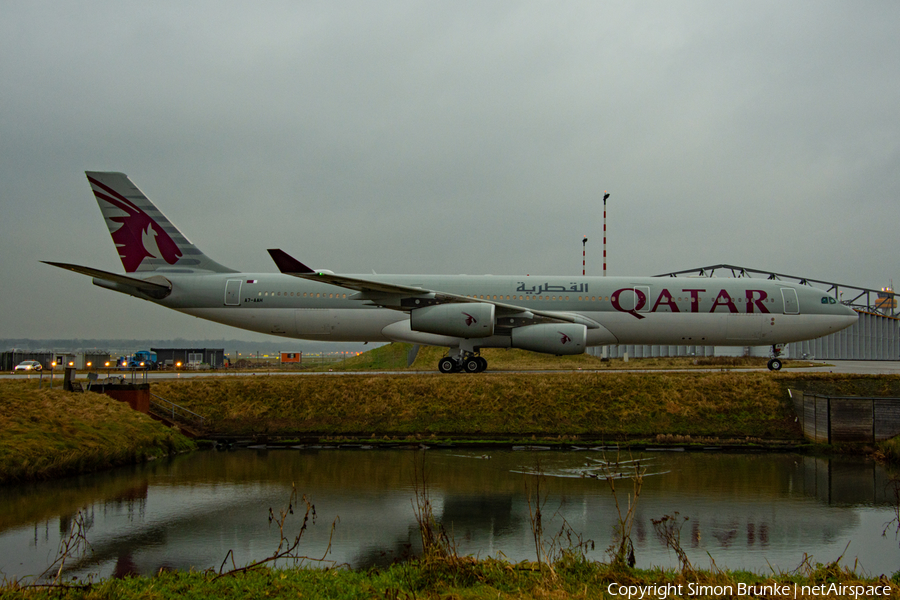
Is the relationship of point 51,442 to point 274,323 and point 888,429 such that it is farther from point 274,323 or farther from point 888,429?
point 888,429

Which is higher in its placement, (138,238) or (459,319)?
(138,238)

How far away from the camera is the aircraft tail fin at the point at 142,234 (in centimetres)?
2488

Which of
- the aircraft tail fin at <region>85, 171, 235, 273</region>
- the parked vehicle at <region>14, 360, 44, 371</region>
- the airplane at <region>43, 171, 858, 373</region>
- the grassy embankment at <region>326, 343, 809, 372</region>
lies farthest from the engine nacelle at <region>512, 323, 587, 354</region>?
the parked vehicle at <region>14, 360, 44, 371</region>

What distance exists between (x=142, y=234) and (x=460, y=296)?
1330 cm

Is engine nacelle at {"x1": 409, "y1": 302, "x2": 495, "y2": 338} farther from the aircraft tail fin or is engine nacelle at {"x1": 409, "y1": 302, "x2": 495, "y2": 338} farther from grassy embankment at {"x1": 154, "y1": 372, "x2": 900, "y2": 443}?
the aircraft tail fin

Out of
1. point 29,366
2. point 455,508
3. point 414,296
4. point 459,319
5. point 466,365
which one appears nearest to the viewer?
point 455,508

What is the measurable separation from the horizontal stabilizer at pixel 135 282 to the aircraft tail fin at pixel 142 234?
46.5 inches

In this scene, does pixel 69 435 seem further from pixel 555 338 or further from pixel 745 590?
pixel 555 338

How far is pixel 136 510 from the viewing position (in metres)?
10.3

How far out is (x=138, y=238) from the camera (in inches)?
989

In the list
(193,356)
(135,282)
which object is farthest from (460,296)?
(193,356)

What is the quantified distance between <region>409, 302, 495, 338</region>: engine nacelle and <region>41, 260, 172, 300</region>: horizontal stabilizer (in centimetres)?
1043

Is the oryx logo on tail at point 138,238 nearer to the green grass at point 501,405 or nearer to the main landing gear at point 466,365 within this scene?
the green grass at point 501,405

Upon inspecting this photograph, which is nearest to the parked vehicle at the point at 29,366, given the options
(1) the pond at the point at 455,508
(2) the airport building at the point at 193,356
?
(2) the airport building at the point at 193,356
